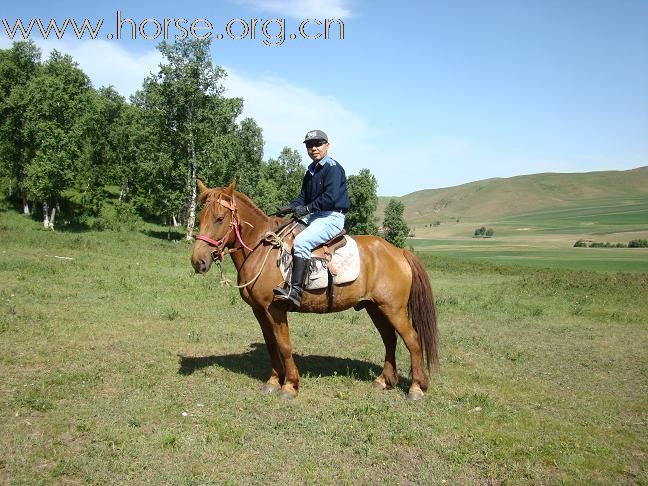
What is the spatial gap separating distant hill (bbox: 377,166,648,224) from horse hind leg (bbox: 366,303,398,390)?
147931 millimetres

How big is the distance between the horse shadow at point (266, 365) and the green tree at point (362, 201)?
47284 millimetres

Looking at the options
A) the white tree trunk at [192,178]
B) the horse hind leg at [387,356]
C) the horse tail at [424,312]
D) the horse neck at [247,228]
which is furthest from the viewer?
the white tree trunk at [192,178]

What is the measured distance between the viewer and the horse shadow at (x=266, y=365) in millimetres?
8492

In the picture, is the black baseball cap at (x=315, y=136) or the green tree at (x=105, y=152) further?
the green tree at (x=105, y=152)

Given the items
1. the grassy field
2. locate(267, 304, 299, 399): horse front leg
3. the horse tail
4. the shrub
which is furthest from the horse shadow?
the shrub

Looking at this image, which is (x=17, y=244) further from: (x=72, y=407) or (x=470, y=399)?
(x=470, y=399)

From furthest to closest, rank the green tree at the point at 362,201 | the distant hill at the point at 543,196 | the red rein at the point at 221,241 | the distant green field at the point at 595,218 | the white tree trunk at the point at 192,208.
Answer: the distant hill at the point at 543,196 → the distant green field at the point at 595,218 → the green tree at the point at 362,201 → the white tree trunk at the point at 192,208 → the red rein at the point at 221,241

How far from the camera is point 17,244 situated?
22.6 metres

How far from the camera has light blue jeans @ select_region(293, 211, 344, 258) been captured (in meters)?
7.05

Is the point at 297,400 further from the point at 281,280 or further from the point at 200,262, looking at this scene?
the point at 200,262

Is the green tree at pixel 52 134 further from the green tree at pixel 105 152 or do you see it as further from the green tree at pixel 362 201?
the green tree at pixel 362 201

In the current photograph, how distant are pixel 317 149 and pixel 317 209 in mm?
941

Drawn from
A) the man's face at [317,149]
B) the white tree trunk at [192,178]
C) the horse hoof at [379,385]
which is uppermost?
the white tree trunk at [192,178]

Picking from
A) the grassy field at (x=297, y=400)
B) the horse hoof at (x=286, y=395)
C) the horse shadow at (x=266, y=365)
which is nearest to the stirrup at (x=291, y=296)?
the horse hoof at (x=286, y=395)
